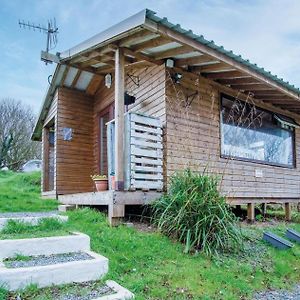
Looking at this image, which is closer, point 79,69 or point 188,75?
point 188,75

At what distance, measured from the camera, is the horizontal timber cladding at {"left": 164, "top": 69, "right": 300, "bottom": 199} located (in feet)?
20.0

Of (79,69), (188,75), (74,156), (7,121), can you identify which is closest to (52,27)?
(79,69)

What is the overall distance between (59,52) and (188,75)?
2684 millimetres

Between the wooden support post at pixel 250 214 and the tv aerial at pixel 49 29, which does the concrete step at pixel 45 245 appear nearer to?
the wooden support post at pixel 250 214

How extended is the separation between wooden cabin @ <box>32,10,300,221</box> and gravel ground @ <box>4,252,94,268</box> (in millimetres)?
1423

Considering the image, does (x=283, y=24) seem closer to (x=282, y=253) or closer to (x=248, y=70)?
(x=248, y=70)

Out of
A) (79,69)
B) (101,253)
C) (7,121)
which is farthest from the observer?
(7,121)

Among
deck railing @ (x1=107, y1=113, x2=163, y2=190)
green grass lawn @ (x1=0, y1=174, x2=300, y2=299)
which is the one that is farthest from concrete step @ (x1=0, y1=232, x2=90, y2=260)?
deck railing @ (x1=107, y1=113, x2=163, y2=190)

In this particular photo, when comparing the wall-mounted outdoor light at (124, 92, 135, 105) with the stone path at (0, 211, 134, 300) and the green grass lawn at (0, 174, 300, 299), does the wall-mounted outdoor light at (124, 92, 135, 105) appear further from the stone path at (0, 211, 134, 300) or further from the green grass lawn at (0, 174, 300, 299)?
the stone path at (0, 211, 134, 300)

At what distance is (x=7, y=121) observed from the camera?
19.0 meters

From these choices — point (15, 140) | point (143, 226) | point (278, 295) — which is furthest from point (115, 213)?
point (15, 140)

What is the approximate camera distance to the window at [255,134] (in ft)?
24.0

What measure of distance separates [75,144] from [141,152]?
11.7 feet

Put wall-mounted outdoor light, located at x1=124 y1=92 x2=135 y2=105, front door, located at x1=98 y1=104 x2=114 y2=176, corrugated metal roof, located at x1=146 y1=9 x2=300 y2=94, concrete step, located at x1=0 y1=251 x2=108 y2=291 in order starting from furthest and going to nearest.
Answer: front door, located at x1=98 y1=104 x2=114 y2=176 < wall-mounted outdoor light, located at x1=124 y1=92 x2=135 y2=105 < corrugated metal roof, located at x1=146 y1=9 x2=300 y2=94 < concrete step, located at x1=0 y1=251 x2=108 y2=291
